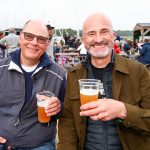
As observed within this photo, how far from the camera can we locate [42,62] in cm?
327

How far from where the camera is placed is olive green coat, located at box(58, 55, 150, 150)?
2604mm

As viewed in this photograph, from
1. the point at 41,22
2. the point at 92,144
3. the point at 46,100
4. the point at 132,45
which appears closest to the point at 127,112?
the point at 92,144

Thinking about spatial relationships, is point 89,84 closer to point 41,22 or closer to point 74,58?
point 41,22

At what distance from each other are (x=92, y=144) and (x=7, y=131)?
0.92 metres

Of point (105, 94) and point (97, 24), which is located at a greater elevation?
point (97, 24)

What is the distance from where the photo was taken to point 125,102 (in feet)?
8.66

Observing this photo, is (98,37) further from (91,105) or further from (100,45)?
(91,105)

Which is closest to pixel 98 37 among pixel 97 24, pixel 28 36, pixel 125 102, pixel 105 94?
pixel 97 24

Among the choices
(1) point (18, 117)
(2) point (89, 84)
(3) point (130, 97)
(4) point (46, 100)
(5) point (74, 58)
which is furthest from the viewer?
(5) point (74, 58)

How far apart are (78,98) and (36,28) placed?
0.91 meters

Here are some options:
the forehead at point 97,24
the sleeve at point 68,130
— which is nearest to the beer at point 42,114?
the sleeve at point 68,130

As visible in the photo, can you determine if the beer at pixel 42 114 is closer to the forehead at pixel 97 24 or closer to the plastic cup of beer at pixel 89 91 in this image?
the plastic cup of beer at pixel 89 91

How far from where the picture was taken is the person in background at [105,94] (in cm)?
264

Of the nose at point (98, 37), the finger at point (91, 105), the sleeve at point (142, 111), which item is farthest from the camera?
the nose at point (98, 37)
